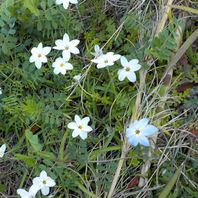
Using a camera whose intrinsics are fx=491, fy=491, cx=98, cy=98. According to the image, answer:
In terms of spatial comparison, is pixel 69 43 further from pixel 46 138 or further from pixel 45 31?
pixel 46 138

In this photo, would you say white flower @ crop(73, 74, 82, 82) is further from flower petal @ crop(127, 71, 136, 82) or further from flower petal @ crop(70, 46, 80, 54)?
flower petal @ crop(127, 71, 136, 82)

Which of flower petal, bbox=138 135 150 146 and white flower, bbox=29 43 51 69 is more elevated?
white flower, bbox=29 43 51 69

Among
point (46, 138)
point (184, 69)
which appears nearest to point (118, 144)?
point (46, 138)

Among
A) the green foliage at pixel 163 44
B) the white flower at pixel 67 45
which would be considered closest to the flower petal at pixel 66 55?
the white flower at pixel 67 45

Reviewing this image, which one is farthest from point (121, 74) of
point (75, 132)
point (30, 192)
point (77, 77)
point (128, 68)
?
point (30, 192)

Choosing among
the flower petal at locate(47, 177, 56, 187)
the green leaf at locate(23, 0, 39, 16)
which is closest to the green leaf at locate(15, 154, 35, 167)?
the flower petal at locate(47, 177, 56, 187)

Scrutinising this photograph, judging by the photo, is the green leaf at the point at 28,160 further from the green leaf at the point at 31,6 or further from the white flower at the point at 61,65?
the green leaf at the point at 31,6
